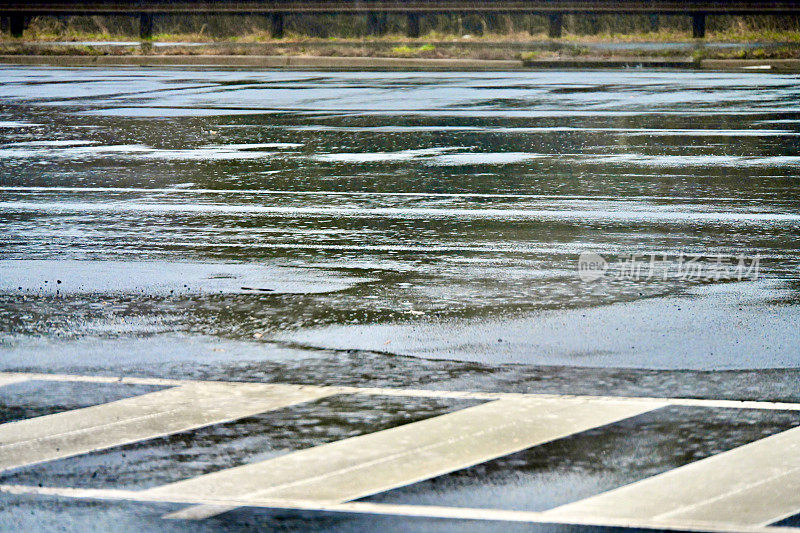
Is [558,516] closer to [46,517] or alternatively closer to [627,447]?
[627,447]

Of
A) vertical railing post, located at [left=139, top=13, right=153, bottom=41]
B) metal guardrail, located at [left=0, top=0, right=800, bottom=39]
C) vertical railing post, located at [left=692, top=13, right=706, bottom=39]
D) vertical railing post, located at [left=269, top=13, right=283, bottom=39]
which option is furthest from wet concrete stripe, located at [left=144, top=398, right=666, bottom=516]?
vertical railing post, located at [left=139, top=13, right=153, bottom=41]

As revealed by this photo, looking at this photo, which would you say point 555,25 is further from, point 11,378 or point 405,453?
point 405,453

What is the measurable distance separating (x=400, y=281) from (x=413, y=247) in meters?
1.14

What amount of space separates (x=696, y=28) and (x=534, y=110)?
13.6 m

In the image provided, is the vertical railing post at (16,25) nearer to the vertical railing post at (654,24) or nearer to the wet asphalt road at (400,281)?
the vertical railing post at (654,24)

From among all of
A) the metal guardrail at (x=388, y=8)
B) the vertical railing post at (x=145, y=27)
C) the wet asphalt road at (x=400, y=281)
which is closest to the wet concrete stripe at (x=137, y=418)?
the wet asphalt road at (x=400, y=281)

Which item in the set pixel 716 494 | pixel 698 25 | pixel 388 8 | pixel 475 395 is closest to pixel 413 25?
pixel 388 8

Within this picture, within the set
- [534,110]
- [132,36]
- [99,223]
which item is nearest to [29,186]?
[99,223]

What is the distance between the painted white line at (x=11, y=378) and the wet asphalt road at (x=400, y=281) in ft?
0.44

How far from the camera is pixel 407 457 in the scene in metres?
5.37

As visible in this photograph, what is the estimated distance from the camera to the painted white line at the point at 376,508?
4.63 metres

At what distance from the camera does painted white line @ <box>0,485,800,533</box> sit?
463 cm

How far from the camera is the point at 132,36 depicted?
38.7 metres

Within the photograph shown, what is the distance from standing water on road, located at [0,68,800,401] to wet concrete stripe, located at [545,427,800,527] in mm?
997
